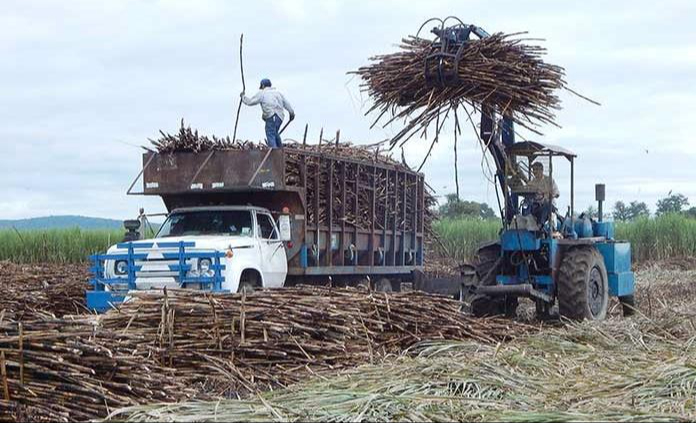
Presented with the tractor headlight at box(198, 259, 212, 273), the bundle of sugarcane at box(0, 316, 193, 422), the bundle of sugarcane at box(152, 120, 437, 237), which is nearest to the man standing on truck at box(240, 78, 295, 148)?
the bundle of sugarcane at box(152, 120, 437, 237)

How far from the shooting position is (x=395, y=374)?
30.9 ft

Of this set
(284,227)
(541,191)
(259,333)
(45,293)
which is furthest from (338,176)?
(259,333)

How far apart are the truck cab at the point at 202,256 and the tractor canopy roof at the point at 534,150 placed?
373 centimetres

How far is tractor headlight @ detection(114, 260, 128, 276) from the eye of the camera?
588 inches

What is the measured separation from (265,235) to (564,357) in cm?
648

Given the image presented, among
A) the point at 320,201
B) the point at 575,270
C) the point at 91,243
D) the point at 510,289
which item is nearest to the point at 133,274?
the point at 320,201

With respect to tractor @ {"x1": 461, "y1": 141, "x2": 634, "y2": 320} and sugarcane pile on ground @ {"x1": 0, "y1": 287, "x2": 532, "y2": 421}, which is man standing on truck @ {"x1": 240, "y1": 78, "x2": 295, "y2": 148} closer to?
tractor @ {"x1": 461, "y1": 141, "x2": 634, "y2": 320}

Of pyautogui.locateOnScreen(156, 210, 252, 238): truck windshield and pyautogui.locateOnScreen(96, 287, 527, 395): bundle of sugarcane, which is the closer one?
pyautogui.locateOnScreen(96, 287, 527, 395): bundle of sugarcane

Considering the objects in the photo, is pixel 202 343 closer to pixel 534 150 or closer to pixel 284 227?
pixel 284 227

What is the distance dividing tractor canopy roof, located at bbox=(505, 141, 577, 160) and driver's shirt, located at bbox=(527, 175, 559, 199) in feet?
1.30

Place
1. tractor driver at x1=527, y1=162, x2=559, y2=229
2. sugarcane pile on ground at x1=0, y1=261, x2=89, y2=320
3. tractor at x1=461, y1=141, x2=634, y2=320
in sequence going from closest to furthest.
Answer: tractor at x1=461, y1=141, x2=634, y2=320 < tractor driver at x1=527, y1=162, x2=559, y2=229 < sugarcane pile on ground at x1=0, y1=261, x2=89, y2=320

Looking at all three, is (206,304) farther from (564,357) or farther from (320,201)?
(320,201)

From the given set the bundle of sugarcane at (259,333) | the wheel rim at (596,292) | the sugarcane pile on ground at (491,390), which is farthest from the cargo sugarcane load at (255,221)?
the sugarcane pile on ground at (491,390)

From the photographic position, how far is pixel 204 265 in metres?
14.4
